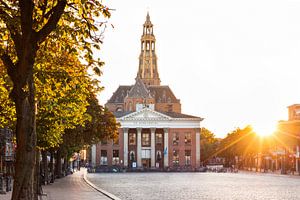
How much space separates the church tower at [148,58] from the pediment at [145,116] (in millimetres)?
41126

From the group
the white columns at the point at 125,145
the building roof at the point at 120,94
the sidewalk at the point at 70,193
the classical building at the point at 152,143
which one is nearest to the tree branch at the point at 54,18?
the sidewalk at the point at 70,193

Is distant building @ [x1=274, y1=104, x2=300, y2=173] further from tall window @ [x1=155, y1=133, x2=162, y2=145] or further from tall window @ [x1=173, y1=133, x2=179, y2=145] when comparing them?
tall window @ [x1=155, y1=133, x2=162, y2=145]

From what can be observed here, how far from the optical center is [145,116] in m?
134

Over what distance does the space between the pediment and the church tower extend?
41126 millimetres

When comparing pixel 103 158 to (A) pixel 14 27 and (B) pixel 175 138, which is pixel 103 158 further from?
(A) pixel 14 27

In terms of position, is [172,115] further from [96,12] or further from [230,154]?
[96,12]

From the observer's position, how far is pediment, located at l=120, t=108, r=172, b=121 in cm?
13325

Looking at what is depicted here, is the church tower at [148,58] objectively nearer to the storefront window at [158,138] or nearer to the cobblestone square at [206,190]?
the storefront window at [158,138]

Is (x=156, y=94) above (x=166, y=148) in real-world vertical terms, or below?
above

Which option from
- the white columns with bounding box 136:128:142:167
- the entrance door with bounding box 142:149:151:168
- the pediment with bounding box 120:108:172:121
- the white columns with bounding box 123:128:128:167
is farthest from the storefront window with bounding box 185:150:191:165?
the white columns with bounding box 123:128:128:167

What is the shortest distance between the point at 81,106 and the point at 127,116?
350 ft

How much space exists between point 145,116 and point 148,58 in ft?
150

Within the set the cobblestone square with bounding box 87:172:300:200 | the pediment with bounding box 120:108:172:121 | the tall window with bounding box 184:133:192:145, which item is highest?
the pediment with bounding box 120:108:172:121

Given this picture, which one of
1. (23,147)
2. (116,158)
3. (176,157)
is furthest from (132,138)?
(23,147)
